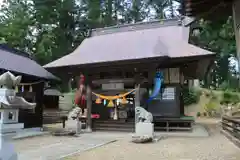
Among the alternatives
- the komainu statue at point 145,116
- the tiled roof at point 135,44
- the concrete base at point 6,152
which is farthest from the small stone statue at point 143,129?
the concrete base at point 6,152

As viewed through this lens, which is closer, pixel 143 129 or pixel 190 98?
pixel 143 129

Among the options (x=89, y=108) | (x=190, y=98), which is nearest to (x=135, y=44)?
(x=89, y=108)

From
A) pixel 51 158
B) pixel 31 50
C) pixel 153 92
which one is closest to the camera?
pixel 51 158

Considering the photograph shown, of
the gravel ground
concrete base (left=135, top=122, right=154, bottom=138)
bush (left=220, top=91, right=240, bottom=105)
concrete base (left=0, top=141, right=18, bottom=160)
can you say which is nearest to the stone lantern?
concrete base (left=0, top=141, right=18, bottom=160)

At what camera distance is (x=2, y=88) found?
3.63m

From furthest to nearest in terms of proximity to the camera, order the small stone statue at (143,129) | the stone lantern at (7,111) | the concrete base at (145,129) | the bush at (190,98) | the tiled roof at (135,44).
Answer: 1. the bush at (190,98)
2. the tiled roof at (135,44)
3. the concrete base at (145,129)
4. the small stone statue at (143,129)
5. the stone lantern at (7,111)

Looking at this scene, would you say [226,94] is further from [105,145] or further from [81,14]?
[81,14]

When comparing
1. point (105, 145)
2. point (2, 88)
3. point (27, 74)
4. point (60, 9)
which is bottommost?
point (105, 145)

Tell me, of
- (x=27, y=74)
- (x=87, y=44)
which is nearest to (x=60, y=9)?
(x=87, y=44)

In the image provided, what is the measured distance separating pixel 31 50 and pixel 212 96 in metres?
18.6

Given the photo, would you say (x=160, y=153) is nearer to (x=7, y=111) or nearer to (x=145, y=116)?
(x=145, y=116)

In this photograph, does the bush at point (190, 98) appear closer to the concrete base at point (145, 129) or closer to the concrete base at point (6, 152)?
the concrete base at point (145, 129)

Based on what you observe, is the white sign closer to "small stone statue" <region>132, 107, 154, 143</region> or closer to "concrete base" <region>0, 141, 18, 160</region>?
"small stone statue" <region>132, 107, 154, 143</region>

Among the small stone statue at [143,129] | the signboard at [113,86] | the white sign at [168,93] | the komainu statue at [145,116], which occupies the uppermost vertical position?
the signboard at [113,86]
